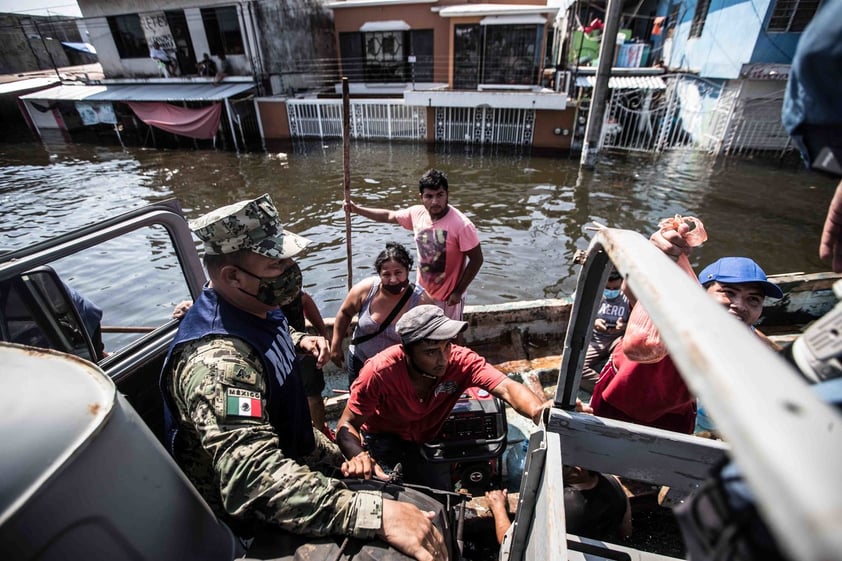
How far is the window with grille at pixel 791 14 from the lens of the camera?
509 inches

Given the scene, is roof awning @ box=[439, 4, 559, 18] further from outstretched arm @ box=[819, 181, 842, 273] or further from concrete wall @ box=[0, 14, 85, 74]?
concrete wall @ box=[0, 14, 85, 74]

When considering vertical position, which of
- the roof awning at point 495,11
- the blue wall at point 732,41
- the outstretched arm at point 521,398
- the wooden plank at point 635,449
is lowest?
the outstretched arm at point 521,398

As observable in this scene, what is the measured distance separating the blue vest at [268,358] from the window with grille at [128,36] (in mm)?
26676

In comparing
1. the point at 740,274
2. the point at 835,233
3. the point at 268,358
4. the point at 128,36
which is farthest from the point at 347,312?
the point at 128,36

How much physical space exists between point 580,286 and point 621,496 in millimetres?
1681

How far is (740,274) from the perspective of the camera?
2.46 meters

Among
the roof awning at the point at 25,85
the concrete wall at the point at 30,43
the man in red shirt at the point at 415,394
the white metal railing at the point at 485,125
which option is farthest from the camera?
→ the concrete wall at the point at 30,43

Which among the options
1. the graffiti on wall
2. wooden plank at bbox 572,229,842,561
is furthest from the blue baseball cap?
→ the graffiti on wall

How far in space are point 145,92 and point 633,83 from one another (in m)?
24.4

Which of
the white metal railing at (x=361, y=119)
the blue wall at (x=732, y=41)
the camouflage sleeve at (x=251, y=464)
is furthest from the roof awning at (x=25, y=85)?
the blue wall at (x=732, y=41)

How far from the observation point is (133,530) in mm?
1303

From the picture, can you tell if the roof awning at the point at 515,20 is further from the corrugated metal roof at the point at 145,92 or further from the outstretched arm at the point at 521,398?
the outstretched arm at the point at 521,398

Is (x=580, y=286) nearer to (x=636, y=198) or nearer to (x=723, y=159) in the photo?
(x=636, y=198)

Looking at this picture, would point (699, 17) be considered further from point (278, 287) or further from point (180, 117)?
point (180, 117)
